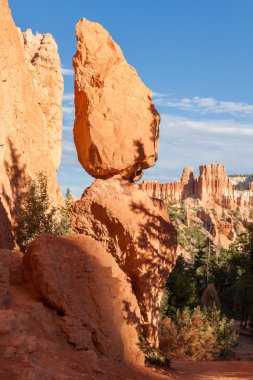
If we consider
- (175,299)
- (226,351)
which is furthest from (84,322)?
(175,299)

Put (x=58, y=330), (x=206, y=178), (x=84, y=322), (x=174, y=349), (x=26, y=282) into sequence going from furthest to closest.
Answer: (x=206, y=178), (x=174, y=349), (x=26, y=282), (x=84, y=322), (x=58, y=330)

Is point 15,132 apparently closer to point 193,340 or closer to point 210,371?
point 193,340

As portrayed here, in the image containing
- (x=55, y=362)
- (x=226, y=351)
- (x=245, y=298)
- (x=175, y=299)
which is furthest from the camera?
(x=245, y=298)

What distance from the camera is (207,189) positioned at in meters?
137

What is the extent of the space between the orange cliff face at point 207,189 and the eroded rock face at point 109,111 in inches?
4603

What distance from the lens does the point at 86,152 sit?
11797mm

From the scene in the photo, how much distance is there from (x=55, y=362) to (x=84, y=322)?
197 cm

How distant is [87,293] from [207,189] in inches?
5162

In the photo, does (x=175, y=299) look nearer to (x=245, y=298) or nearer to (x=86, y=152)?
(x=245, y=298)

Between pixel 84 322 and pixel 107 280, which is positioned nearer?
pixel 84 322

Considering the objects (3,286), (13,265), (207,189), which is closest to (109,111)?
(13,265)

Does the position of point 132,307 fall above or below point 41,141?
below

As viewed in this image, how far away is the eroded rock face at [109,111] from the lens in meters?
11.4

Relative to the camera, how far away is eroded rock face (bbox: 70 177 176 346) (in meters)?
10.7
